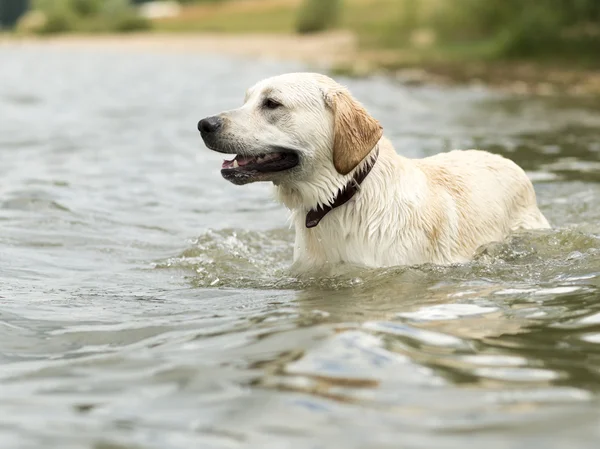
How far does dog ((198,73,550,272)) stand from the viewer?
6.25 m

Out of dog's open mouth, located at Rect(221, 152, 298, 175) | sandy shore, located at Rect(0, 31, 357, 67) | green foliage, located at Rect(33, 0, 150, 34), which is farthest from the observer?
green foliage, located at Rect(33, 0, 150, 34)

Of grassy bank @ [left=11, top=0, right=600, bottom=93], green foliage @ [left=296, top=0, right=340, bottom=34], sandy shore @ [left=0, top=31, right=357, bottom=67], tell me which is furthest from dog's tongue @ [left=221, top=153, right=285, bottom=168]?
green foliage @ [left=296, top=0, right=340, bottom=34]

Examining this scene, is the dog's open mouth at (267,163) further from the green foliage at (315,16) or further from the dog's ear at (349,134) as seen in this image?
the green foliage at (315,16)

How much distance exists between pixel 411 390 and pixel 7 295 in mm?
3284

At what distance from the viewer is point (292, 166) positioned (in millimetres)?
6316

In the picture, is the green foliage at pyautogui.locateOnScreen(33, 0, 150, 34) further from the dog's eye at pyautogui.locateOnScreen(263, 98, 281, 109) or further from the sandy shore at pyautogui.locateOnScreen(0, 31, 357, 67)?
the dog's eye at pyautogui.locateOnScreen(263, 98, 281, 109)

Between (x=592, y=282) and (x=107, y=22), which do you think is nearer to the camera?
(x=592, y=282)

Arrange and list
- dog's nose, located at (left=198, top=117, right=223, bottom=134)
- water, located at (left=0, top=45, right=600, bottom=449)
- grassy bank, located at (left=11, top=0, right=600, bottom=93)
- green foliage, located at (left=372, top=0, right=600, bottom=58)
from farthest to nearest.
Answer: green foliage, located at (left=372, top=0, right=600, bottom=58) < grassy bank, located at (left=11, top=0, right=600, bottom=93) < dog's nose, located at (left=198, top=117, right=223, bottom=134) < water, located at (left=0, top=45, right=600, bottom=449)

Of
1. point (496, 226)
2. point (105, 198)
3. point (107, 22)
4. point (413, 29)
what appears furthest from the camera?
point (107, 22)

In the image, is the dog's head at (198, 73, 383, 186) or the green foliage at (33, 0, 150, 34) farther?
the green foliage at (33, 0, 150, 34)

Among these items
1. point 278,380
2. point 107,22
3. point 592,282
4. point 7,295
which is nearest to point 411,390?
point 278,380

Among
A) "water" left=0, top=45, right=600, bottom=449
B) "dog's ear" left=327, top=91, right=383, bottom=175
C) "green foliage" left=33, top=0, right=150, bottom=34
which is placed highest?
"green foliage" left=33, top=0, right=150, bottom=34

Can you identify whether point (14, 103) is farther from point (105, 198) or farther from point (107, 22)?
point (107, 22)

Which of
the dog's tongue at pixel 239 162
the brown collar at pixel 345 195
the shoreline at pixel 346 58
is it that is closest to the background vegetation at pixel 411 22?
the shoreline at pixel 346 58
